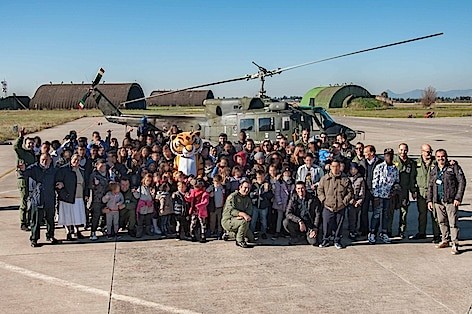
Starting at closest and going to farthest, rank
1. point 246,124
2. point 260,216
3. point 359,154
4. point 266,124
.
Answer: point 260,216, point 359,154, point 266,124, point 246,124

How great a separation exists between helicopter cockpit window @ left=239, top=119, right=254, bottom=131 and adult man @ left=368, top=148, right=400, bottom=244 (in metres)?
7.82

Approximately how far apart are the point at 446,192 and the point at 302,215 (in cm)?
232

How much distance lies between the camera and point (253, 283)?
6.80m

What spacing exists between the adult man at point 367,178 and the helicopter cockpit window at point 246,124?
24.2 ft

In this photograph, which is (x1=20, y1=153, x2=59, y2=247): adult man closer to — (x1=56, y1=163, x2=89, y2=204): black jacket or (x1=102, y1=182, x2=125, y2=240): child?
(x1=56, y1=163, x2=89, y2=204): black jacket

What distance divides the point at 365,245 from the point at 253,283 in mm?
2621

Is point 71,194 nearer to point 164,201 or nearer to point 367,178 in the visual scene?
point 164,201

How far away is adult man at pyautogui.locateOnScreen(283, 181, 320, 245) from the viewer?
8.57 m

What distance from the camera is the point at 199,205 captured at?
874cm

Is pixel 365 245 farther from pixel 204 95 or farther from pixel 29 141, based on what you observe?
pixel 204 95

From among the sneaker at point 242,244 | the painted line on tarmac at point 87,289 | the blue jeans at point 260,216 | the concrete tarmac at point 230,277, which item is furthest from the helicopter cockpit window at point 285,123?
the painted line on tarmac at point 87,289

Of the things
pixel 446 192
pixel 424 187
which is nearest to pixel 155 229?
pixel 424 187

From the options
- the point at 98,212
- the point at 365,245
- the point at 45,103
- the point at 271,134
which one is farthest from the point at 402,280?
the point at 45,103

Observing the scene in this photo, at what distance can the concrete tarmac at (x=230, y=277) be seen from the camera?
609 cm
